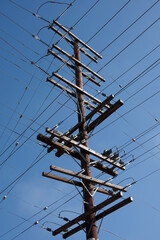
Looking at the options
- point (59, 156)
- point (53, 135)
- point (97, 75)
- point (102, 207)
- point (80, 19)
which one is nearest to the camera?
point (102, 207)

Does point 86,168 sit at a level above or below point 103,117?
below

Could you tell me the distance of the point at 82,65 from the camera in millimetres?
12750

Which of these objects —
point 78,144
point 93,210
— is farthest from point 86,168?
point 93,210

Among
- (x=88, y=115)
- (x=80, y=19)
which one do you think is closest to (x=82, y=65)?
(x=80, y=19)

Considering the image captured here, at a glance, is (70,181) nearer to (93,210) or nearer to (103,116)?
(93,210)

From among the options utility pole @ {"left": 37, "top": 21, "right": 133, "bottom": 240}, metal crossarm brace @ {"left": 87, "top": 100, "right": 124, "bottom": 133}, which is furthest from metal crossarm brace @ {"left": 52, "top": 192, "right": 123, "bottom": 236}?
metal crossarm brace @ {"left": 87, "top": 100, "right": 124, "bottom": 133}

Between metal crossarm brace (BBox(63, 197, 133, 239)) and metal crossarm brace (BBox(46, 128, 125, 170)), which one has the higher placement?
metal crossarm brace (BBox(46, 128, 125, 170))

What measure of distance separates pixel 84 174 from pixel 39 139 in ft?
6.14

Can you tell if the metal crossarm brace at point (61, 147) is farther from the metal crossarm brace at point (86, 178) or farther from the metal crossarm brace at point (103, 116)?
the metal crossarm brace at point (86, 178)

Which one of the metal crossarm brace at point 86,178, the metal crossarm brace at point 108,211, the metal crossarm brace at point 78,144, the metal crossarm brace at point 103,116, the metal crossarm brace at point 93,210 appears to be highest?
the metal crossarm brace at point 103,116

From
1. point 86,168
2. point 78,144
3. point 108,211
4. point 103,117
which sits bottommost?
point 108,211

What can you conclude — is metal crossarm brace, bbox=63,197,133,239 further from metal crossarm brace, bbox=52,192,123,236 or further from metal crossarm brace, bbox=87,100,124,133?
metal crossarm brace, bbox=87,100,124,133

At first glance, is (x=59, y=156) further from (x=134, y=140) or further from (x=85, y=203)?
(x=134, y=140)

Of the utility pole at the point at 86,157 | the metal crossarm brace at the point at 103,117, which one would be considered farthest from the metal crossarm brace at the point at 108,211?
the metal crossarm brace at the point at 103,117
